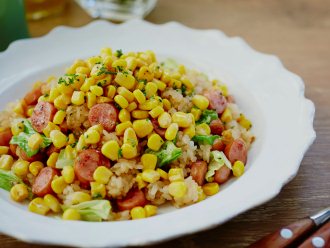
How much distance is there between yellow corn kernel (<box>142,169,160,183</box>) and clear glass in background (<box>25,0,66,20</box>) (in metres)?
2.81

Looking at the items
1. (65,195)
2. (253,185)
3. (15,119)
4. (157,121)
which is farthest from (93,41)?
(253,185)

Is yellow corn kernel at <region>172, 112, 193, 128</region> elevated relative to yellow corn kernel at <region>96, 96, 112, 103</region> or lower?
lower

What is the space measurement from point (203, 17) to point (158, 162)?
106 inches

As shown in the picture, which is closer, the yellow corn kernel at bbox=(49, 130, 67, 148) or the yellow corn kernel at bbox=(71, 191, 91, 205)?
the yellow corn kernel at bbox=(71, 191, 91, 205)

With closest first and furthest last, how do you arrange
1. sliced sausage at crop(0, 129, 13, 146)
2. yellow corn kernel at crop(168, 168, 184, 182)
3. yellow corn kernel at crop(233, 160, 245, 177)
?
yellow corn kernel at crop(168, 168, 184, 182)
yellow corn kernel at crop(233, 160, 245, 177)
sliced sausage at crop(0, 129, 13, 146)

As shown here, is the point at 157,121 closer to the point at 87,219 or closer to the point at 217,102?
the point at 217,102

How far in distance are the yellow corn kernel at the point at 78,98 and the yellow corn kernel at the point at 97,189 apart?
1.87 feet

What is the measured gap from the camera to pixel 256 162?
3.03m

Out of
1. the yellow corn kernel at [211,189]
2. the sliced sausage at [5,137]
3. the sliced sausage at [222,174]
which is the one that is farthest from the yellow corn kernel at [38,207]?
the sliced sausage at [222,174]

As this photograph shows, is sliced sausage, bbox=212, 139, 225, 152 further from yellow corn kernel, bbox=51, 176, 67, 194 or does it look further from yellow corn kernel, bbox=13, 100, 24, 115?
yellow corn kernel, bbox=13, 100, 24, 115

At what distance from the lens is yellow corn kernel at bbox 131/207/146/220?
2727 mm

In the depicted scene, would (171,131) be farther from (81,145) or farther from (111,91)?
(81,145)

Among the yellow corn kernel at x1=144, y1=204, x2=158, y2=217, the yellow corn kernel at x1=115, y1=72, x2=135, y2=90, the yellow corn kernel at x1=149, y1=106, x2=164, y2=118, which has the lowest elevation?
the yellow corn kernel at x1=144, y1=204, x2=158, y2=217

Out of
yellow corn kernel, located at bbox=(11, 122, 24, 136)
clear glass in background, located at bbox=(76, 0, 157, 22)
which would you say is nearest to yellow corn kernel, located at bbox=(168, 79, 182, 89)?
yellow corn kernel, located at bbox=(11, 122, 24, 136)
